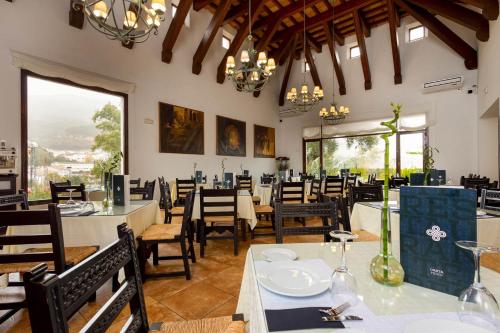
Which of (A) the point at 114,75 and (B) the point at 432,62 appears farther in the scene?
(B) the point at 432,62

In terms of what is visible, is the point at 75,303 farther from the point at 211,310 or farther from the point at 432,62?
the point at 432,62

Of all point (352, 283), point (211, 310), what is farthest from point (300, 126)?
point (352, 283)

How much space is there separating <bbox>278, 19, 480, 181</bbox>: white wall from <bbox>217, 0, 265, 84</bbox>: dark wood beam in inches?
151

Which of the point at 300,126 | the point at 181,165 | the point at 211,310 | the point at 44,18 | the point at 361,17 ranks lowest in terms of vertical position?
the point at 211,310

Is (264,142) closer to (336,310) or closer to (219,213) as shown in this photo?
(219,213)

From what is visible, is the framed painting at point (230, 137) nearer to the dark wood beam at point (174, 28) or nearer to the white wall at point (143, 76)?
the white wall at point (143, 76)

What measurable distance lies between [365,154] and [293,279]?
9169 mm

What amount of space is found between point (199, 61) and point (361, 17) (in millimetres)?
5386

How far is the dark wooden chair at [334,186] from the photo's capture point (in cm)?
552

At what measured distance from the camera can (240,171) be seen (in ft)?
29.9

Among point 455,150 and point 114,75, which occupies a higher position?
point 114,75

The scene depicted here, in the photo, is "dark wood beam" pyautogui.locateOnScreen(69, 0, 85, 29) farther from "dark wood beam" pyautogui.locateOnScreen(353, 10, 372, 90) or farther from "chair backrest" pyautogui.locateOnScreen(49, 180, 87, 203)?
"dark wood beam" pyautogui.locateOnScreen(353, 10, 372, 90)

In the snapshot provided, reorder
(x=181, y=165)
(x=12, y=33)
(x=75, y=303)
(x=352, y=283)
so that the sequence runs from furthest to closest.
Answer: (x=181, y=165)
(x=12, y=33)
(x=352, y=283)
(x=75, y=303)

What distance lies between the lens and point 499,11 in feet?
16.0
